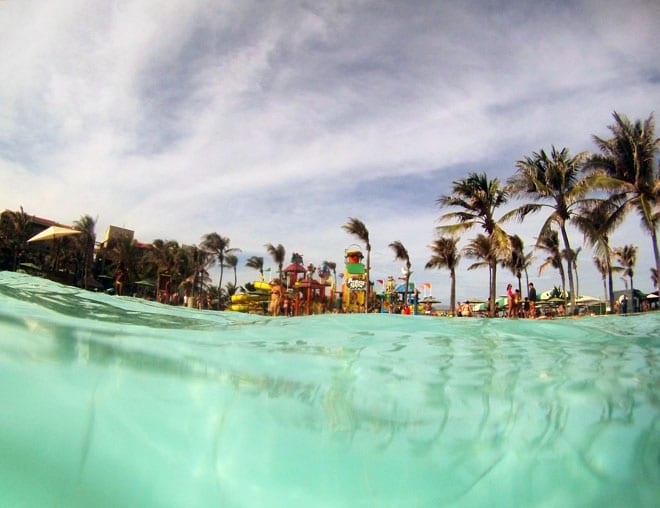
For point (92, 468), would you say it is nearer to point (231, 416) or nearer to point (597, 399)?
point (231, 416)

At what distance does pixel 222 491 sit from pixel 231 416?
1063 millimetres

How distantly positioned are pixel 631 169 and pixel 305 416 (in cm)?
1939

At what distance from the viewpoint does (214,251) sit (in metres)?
48.9

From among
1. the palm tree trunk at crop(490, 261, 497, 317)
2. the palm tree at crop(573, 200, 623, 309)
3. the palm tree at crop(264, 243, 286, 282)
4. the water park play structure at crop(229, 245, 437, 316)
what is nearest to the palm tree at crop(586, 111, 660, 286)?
the palm tree at crop(573, 200, 623, 309)

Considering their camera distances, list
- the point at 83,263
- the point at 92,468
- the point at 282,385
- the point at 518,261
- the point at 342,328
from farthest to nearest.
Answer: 1. the point at 83,263
2. the point at 518,261
3. the point at 342,328
4. the point at 282,385
5. the point at 92,468

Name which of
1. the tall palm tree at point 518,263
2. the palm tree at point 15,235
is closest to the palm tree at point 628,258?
the tall palm tree at point 518,263

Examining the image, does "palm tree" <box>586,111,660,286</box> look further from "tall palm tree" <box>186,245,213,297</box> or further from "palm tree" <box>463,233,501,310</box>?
"tall palm tree" <box>186,245,213,297</box>

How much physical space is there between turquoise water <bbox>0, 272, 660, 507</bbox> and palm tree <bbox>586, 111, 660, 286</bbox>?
1214cm

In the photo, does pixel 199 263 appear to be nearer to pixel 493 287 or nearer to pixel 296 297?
pixel 296 297

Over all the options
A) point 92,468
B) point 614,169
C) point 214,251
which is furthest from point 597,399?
point 214,251

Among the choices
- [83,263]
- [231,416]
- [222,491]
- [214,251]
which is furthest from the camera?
[214,251]

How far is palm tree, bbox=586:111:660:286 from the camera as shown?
1639 cm

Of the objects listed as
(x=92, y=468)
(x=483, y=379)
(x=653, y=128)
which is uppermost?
(x=653, y=128)

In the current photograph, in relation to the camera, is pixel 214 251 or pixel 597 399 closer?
pixel 597 399
